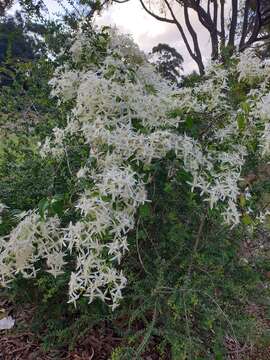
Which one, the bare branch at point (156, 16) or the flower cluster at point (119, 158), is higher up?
the bare branch at point (156, 16)

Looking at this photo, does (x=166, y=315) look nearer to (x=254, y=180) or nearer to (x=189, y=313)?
(x=189, y=313)

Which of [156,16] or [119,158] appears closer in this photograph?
[119,158]

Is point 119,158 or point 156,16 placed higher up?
point 156,16

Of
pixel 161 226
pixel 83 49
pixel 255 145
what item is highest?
pixel 83 49

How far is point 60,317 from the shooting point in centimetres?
199

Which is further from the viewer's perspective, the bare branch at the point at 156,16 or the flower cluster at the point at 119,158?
the bare branch at the point at 156,16

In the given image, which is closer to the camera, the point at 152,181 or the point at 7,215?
the point at 152,181

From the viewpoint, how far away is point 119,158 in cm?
151

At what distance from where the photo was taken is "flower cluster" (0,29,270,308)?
140 cm

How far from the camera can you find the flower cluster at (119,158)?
140 cm

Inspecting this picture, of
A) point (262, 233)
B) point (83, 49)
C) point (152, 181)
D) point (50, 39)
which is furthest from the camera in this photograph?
point (50, 39)

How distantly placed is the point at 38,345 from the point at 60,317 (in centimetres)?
20

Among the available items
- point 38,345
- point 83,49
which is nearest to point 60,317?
point 38,345

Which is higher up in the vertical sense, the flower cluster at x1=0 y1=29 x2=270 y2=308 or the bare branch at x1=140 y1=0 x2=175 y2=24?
the bare branch at x1=140 y1=0 x2=175 y2=24
